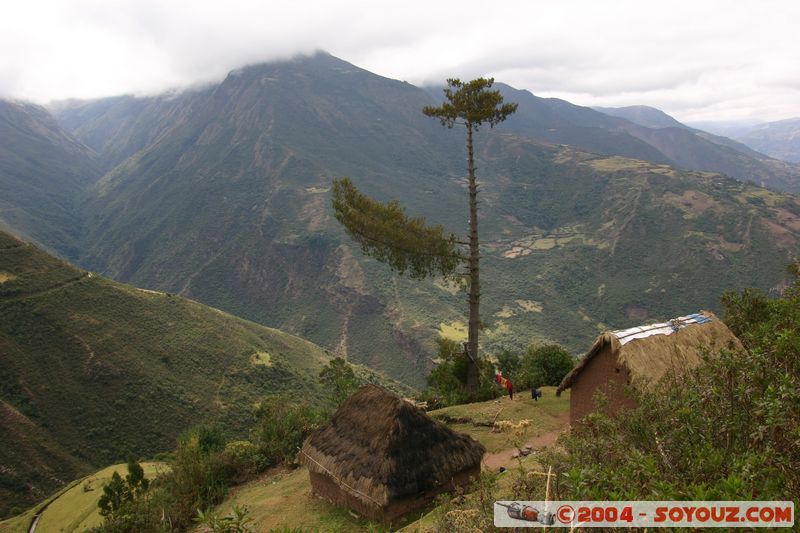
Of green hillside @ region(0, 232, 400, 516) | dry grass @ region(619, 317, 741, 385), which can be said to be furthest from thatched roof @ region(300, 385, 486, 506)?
green hillside @ region(0, 232, 400, 516)

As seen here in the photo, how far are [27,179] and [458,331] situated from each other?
191150 millimetres

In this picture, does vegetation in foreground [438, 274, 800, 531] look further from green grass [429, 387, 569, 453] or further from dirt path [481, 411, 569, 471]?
green grass [429, 387, 569, 453]

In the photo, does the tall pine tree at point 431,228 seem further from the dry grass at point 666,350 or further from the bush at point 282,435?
the bush at point 282,435

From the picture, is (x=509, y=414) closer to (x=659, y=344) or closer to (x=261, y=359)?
(x=659, y=344)

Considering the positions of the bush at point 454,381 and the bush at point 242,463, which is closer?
the bush at point 242,463

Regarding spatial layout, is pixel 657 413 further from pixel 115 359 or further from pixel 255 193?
pixel 255 193

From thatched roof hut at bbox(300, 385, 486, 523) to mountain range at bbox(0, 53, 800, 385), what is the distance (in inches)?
1767

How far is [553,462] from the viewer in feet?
17.7

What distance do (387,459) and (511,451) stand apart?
4816 mm

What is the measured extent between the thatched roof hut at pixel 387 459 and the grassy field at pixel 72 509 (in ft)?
48.6

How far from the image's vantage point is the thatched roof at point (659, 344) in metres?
13.3

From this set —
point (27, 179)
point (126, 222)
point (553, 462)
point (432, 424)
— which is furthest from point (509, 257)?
point (27, 179)

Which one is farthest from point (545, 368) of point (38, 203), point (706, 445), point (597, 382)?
point (38, 203)

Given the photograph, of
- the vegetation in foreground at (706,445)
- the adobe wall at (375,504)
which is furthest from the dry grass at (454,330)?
the vegetation in foreground at (706,445)
